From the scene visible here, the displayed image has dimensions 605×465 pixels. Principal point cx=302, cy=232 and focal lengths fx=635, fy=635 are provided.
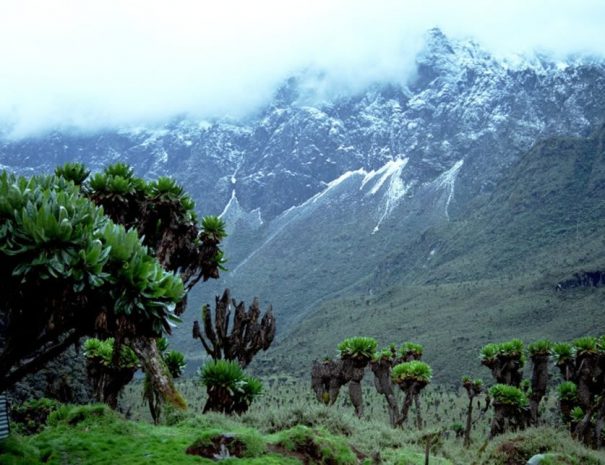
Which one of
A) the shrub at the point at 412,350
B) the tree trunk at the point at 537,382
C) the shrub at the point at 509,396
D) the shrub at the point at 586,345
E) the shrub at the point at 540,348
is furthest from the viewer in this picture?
the shrub at the point at 412,350

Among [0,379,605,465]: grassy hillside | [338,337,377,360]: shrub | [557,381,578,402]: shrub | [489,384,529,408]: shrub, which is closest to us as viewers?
[0,379,605,465]: grassy hillside

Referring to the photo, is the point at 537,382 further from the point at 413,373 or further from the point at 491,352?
the point at 413,373

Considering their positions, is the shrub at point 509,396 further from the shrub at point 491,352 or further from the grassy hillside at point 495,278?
the grassy hillside at point 495,278

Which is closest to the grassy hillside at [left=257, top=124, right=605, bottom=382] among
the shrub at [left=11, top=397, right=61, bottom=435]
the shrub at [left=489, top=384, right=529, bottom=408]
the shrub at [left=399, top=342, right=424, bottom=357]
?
the shrub at [left=399, top=342, right=424, bottom=357]

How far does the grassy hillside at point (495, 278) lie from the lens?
76.5 m

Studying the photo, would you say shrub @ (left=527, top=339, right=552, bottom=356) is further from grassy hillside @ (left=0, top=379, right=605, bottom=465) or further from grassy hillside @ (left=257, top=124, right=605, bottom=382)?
grassy hillside @ (left=257, top=124, right=605, bottom=382)

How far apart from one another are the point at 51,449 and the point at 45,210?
4.78 meters

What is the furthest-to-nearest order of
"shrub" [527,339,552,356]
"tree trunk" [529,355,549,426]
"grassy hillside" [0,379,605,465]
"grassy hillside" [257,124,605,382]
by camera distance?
"grassy hillside" [257,124,605,382] < "shrub" [527,339,552,356] < "tree trunk" [529,355,549,426] < "grassy hillside" [0,379,605,465]

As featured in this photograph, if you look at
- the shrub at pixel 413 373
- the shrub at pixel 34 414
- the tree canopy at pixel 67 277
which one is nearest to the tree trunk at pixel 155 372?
the tree canopy at pixel 67 277

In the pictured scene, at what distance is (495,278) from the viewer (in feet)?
334

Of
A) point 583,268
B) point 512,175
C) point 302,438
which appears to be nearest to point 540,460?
point 302,438

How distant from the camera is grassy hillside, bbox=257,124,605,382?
251ft

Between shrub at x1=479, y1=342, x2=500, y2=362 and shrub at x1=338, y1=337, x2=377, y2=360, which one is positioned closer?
shrub at x1=338, y1=337, x2=377, y2=360

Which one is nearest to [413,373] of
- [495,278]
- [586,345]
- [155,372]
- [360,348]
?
[360,348]
